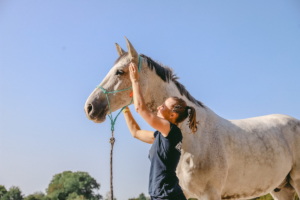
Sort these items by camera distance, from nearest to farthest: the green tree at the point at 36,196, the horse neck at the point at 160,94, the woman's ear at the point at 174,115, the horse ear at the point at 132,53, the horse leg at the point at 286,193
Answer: the woman's ear at the point at 174,115, the horse ear at the point at 132,53, the horse neck at the point at 160,94, the horse leg at the point at 286,193, the green tree at the point at 36,196

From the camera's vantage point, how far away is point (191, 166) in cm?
330

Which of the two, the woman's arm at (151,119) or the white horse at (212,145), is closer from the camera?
the woman's arm at (151,119)

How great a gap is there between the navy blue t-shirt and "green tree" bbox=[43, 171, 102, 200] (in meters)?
27.3

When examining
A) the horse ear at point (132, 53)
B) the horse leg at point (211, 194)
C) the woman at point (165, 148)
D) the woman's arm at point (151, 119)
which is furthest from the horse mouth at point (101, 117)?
the horse leg at point (211, 194)

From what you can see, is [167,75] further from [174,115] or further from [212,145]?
[174,115]

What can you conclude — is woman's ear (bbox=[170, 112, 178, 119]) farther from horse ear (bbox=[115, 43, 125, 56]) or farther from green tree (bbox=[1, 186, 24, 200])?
green tree (bbox=[1, 186, 24, 200])

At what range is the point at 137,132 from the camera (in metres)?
2.94

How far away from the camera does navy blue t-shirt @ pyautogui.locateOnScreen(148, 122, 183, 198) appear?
7.00ft

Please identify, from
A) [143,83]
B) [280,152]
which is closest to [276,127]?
[280,152]

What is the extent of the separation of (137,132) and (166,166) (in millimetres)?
819

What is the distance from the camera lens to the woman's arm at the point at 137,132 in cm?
277

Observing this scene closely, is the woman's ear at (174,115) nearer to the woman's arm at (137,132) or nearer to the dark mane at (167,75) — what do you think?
the woman's arm at (137,132)

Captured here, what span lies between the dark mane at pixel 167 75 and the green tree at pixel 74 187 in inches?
1033

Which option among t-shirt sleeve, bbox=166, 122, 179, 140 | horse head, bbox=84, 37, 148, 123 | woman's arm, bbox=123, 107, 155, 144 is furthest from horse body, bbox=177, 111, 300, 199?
t-shirt sleeve, bbox=166, 122, 179, 140
